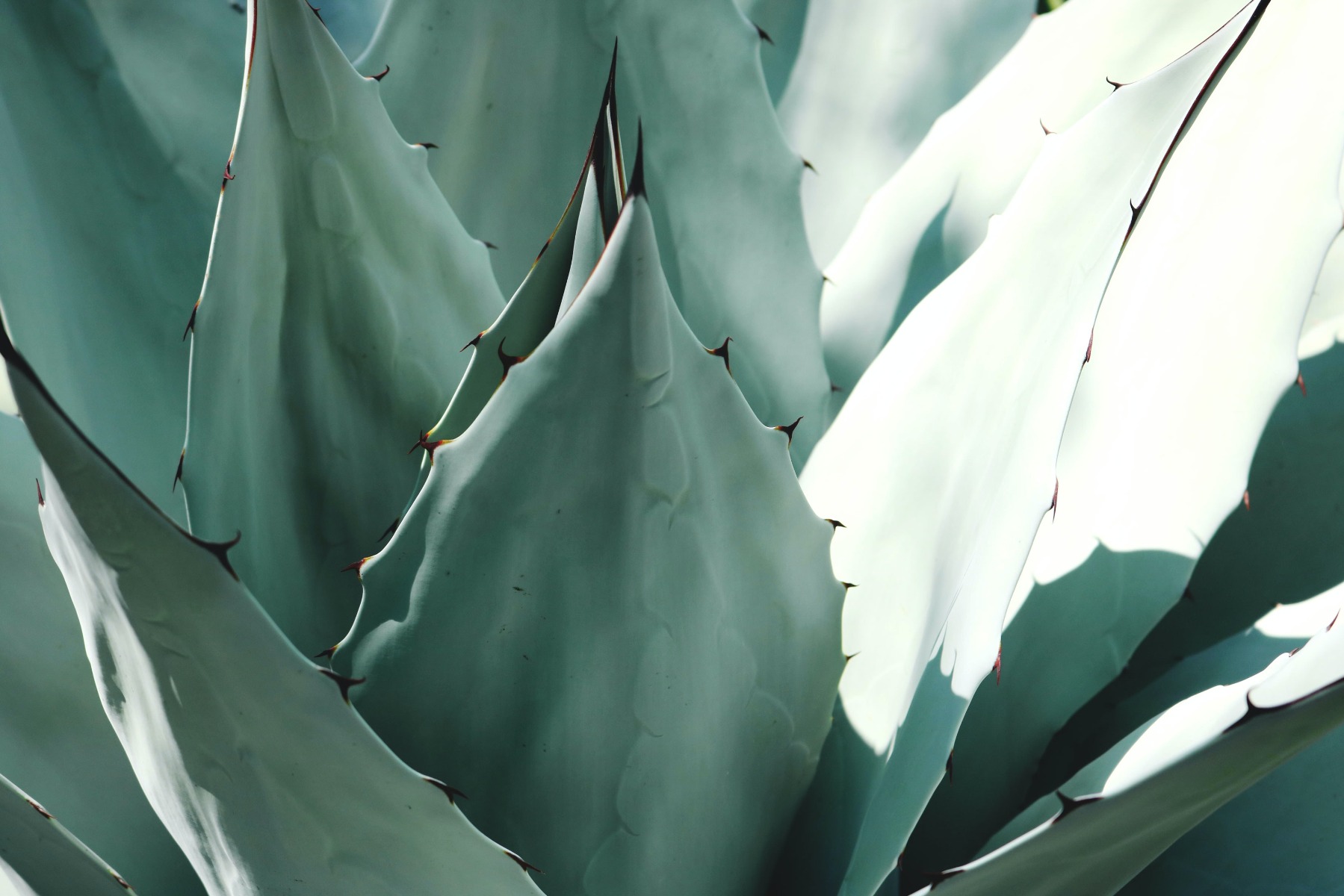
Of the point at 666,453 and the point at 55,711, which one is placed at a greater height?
the point at 666,453

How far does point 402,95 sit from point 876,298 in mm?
395

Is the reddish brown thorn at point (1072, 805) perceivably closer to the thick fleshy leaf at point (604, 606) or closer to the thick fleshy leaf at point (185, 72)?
the thick fleshy leaf at point (604, 606)

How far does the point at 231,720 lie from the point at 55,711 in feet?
0.94

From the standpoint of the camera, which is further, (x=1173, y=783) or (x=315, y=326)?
(x=315, y=326)

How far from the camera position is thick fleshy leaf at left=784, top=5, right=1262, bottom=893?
0.50m

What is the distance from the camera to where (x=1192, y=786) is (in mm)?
437

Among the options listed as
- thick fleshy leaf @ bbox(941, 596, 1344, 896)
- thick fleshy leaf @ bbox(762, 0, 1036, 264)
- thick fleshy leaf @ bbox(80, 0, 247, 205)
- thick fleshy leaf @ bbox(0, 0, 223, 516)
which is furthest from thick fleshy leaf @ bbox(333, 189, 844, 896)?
thick fleshy leaf @ bbox(762, 0, 1036, 264)

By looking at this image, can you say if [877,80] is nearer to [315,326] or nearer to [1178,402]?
[1178,402]

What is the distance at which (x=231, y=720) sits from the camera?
427 mm

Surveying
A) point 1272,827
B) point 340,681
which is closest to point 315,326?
point 340,681

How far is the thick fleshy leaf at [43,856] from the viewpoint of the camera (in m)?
0.48

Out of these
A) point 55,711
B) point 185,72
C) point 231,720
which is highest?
point 185,72

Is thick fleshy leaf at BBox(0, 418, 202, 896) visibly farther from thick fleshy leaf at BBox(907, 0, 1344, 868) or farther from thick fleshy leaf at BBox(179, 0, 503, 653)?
thick fleshy leaf at BBox(907, 0, 1344, 868)

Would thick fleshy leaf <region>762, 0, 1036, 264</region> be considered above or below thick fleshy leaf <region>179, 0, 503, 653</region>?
above
